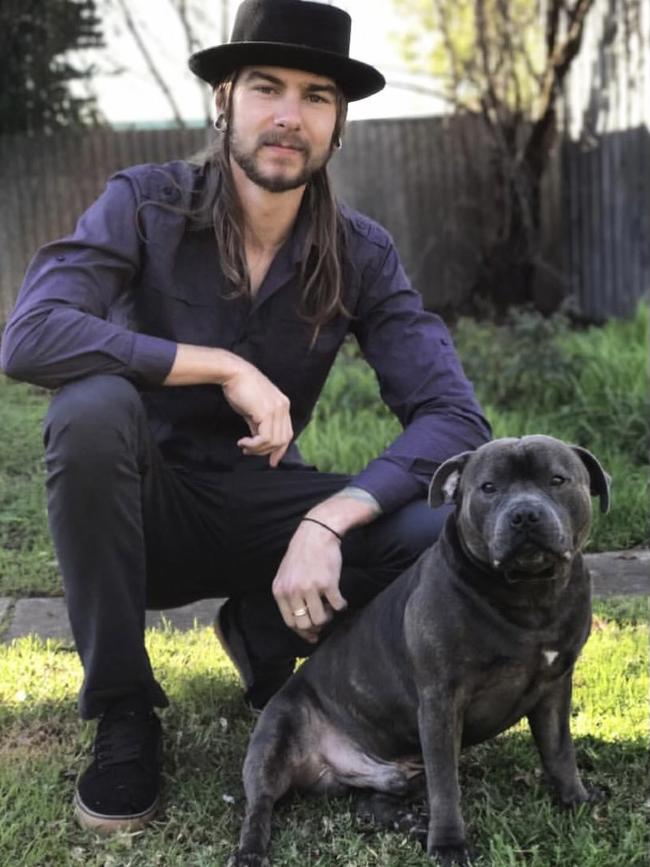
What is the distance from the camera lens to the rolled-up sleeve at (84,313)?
2.77 metres

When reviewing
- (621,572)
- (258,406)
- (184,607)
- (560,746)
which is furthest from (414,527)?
(621,572)

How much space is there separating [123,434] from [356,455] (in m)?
3.02

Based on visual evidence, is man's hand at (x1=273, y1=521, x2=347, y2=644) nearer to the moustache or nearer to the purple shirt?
the purple shirt

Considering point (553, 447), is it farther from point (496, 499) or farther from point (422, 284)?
point (422, 284)

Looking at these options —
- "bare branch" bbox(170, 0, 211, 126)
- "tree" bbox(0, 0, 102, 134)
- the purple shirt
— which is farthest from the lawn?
"bare branch" bbox(170, 0, 211, 126)

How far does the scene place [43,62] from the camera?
7086mm

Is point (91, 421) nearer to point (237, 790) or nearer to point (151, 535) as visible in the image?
point (151, 535)

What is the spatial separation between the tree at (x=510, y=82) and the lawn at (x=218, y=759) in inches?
155

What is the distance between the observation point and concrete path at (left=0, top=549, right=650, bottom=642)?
3975 mm

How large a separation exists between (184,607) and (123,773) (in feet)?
5.22

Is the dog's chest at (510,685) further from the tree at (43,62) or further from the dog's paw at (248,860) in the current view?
the tree at (43,62)

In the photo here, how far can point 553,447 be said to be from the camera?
8.12 ft

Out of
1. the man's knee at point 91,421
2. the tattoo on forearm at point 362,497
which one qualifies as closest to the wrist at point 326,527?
the tattoo on forearm at point 362,497

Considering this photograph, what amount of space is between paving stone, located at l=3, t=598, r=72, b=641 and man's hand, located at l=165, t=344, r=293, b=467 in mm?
1397
